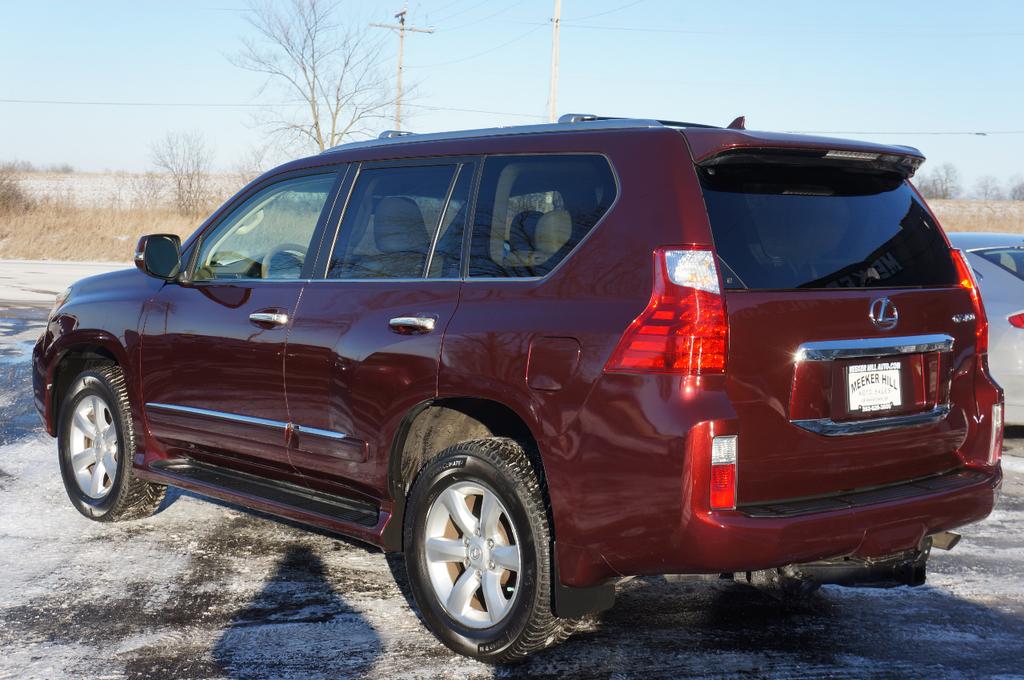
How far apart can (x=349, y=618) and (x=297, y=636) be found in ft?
0.90

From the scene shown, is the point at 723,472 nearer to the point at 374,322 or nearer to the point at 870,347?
the point at 870,347

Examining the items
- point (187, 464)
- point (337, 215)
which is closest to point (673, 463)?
point (337, 215)

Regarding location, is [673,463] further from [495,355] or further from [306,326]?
[306,326]

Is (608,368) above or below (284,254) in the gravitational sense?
below

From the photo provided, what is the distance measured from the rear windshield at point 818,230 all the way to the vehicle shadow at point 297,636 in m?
1.98

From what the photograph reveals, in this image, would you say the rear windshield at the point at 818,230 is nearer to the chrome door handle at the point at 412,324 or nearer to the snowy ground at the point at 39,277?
the chrome door handle at the point at 412,324

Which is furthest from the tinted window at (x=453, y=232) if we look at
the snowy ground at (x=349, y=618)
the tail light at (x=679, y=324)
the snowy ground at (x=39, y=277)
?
the snowy ground at (x=39, y=277)

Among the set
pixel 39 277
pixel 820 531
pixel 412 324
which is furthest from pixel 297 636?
pixel 39 277

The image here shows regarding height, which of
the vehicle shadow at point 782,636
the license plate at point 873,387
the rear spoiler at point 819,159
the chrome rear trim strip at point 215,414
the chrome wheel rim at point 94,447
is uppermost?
the rear spoiler at point 819,159

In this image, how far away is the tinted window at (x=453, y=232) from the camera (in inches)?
170

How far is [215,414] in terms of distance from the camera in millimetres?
5250

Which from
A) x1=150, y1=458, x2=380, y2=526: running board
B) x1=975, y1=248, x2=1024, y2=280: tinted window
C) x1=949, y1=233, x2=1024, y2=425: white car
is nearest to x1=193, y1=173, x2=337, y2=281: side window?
x1=150, y1=458, x2=380, y2=526: running board

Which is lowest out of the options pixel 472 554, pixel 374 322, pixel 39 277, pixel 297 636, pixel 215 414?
pixel 39 277

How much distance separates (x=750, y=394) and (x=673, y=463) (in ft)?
1.16
